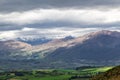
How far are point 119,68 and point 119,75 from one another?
1184 cm

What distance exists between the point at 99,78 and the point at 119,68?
1210 cm

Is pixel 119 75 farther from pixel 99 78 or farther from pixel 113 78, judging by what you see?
pixel 99 78

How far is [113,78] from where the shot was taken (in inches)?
6309

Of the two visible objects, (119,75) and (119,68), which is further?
(119,68)

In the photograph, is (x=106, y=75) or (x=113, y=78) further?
(x=106, y=75)

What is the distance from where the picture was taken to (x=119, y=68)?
171 m

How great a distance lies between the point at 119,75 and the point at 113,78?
132 inches

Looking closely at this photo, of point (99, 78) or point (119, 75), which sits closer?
point (119, 75)

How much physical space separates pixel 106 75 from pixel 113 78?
10931 mm

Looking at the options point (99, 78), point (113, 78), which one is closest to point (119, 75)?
point (113, 78)

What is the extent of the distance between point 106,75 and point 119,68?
800 centimetres

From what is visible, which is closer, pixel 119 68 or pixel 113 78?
pixel 113 78

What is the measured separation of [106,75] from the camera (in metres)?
171

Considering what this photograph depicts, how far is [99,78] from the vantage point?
17088 cm
